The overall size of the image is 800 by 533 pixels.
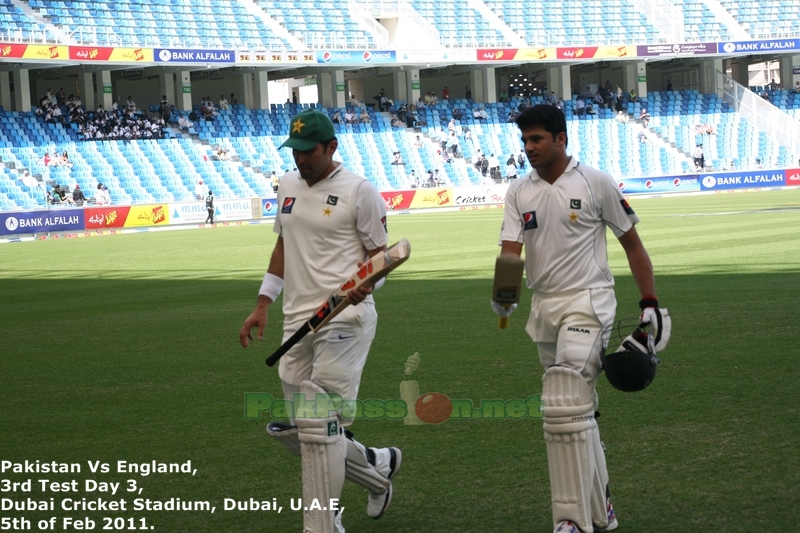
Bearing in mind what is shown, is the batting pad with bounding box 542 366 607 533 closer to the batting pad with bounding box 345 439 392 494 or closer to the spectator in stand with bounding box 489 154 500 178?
the batting pad with bounding box 345 439 392 494

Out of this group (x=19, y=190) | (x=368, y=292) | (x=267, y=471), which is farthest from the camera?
(x=19, y=190)

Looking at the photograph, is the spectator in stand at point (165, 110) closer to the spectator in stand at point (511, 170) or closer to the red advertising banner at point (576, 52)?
the spectator in stand at point (511, 170)

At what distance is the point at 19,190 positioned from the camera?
3694cm

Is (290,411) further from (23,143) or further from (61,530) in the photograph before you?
(23,143)

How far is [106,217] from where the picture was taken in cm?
3575

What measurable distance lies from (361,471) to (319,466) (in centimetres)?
39

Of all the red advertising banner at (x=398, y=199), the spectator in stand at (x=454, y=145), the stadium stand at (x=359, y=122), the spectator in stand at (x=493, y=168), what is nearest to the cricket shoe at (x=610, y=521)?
the stadium stand at (x=359, y=122)

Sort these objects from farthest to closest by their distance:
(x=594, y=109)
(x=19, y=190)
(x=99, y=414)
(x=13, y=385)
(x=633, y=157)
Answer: (x=594, y=109)
(x=633, y=157)
(x=19, y=190)
(x=13, y=385)
(x=99, y=414)

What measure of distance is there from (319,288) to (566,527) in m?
1.64

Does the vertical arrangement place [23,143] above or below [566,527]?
above

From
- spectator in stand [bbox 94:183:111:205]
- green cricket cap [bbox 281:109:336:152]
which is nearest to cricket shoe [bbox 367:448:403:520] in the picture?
green cricket cap [bbox 281:109:336:152]

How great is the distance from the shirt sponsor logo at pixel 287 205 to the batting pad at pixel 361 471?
120 cm

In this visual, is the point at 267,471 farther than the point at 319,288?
Yes

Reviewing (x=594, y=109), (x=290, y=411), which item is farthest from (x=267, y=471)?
(x=594, y=109)
